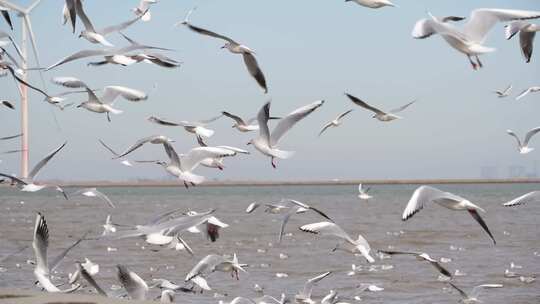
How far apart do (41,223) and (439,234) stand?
60.3 ft

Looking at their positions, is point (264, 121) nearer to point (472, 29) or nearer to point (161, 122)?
point (161, 122)

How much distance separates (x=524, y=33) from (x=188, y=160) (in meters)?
3.37

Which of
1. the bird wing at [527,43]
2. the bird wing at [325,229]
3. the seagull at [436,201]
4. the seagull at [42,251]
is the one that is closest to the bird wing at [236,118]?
the bird wing at [325,229]

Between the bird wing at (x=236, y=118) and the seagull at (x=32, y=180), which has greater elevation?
the bird wing at (x=236, y=118)

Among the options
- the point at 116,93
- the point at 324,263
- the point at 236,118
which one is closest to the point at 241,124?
the point at 236,118

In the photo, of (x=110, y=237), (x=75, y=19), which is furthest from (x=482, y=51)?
(x=75, y=19)

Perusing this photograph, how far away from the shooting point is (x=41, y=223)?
7242mm

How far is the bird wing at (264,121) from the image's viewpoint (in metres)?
7.27

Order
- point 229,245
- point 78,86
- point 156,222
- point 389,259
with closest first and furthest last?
point 156,222, point 78,86, point 389,259, point 229,245

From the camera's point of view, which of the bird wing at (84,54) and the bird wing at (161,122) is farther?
the bird wing at (161,122)

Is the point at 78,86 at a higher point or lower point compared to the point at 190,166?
higher

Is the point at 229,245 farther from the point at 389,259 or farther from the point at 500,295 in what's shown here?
the point at 500,295

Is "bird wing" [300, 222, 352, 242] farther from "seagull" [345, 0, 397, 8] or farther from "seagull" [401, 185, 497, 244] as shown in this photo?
"seagull" [345, 0, 397, 8]

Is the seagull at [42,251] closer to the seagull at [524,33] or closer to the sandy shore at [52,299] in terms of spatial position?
the sandy shore at [52,299]
